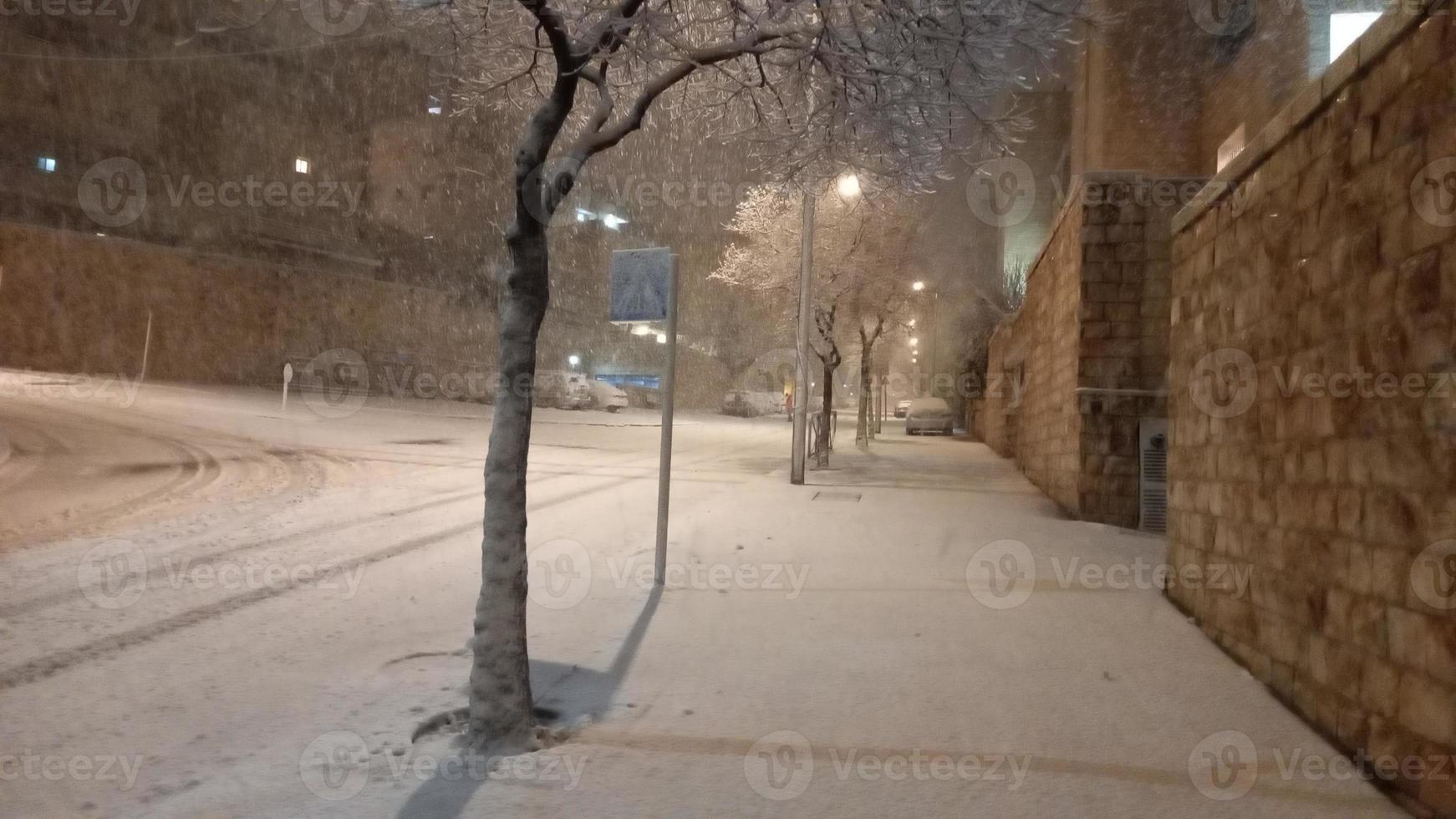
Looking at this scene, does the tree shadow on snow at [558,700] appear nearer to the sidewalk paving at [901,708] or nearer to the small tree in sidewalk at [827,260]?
the sidewalk paving at [901,708]

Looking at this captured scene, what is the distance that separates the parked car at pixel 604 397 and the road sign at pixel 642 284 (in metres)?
34.0

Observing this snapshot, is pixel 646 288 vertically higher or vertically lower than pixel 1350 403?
higher

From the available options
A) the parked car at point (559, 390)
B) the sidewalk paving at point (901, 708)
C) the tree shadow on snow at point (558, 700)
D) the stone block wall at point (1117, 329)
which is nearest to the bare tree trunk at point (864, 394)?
the stone block wall at point (1117, 329)

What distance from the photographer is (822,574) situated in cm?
792

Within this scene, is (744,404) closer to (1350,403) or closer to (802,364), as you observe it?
(802,364)

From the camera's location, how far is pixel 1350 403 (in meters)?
3.89

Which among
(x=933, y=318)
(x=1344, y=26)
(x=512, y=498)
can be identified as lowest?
(x=512, y=498)

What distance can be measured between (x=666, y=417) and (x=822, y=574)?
2218 millimetres

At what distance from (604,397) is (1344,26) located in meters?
33.0

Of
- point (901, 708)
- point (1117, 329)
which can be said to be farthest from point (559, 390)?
point (901, 708)

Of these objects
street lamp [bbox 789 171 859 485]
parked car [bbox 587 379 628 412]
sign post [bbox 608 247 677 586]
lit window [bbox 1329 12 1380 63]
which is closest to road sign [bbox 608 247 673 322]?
sign post [bbox 608 247 677 586]

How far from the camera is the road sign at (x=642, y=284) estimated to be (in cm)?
642

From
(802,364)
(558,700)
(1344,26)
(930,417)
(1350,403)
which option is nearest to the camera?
(1350,403)

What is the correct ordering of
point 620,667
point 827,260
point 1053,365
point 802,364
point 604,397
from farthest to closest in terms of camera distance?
point 604,397 < point 827,260 < point 802,364 < point 1053,365 < point 620,667
